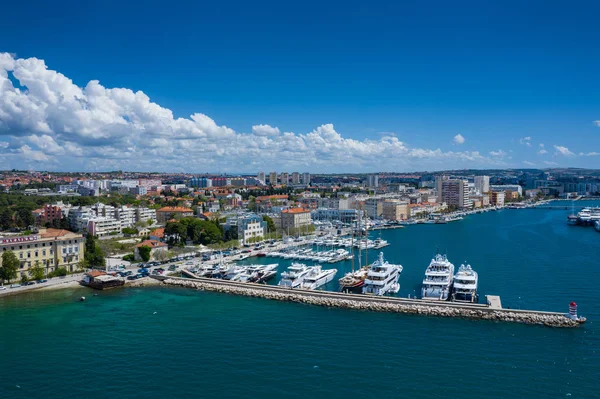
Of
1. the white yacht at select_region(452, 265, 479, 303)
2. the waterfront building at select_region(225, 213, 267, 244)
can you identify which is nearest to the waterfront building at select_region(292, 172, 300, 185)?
the waterfront building at select_region(225, 213, 267, 244)

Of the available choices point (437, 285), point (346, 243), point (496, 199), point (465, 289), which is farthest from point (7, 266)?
point (496, 199)

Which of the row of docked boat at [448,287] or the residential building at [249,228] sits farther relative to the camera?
the residential building at [249,228]

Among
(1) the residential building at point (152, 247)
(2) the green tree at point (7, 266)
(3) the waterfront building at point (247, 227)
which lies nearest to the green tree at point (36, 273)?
(2) the green tree at point (7, 266)

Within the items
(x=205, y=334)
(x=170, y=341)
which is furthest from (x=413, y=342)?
(x=170, y=341)

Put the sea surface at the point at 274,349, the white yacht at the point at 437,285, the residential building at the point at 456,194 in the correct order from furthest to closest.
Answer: the residential building at the point at 456,194 < the white yacht at the point at 437,285 < the sea surface at the point at 274,349

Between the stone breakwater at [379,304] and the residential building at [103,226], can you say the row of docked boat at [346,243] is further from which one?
the residential building at [103,226]

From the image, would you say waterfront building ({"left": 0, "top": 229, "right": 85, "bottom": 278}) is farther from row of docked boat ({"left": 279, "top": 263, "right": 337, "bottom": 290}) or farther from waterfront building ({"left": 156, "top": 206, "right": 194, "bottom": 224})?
waterfront building ({"left": 156, "top": 206, "right": 194, "bottom": 224})

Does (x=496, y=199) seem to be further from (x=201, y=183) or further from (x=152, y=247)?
(x=152, y=247)

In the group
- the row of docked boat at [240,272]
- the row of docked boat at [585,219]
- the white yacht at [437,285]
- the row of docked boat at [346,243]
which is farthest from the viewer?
the row of docked boat at [585,219]
